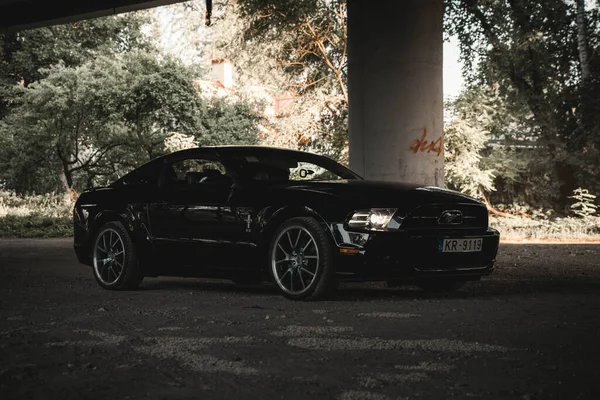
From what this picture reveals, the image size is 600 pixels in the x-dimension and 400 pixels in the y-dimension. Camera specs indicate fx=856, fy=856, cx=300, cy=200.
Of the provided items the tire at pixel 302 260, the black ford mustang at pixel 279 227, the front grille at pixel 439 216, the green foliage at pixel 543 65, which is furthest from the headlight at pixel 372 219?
the green foliage at pixel 543 65

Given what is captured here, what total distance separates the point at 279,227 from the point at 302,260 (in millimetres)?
403

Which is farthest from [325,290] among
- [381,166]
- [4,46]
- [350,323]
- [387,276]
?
[4,46]

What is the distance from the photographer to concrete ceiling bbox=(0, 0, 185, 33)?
17987 mm

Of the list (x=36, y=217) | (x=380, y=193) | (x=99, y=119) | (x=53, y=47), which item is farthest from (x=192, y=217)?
(x=53, y=47)

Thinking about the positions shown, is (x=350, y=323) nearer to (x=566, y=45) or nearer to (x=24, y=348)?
(x=24, y=348)

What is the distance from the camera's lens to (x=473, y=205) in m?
8.20

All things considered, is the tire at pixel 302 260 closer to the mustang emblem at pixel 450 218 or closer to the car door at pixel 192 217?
the car door at pixel 192 217

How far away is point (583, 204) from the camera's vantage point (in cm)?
2270

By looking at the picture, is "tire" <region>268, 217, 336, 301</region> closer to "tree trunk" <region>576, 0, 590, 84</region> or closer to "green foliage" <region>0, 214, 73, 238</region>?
"green foliage" <region>0, 214, 73, 238</region>

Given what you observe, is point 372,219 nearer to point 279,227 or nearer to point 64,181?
point 279,227

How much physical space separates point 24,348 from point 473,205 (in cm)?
441

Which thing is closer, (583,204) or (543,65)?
(583,204)

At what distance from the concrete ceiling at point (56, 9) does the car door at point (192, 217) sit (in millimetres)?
9414

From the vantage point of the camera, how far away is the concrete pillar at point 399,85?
12.4 meters
